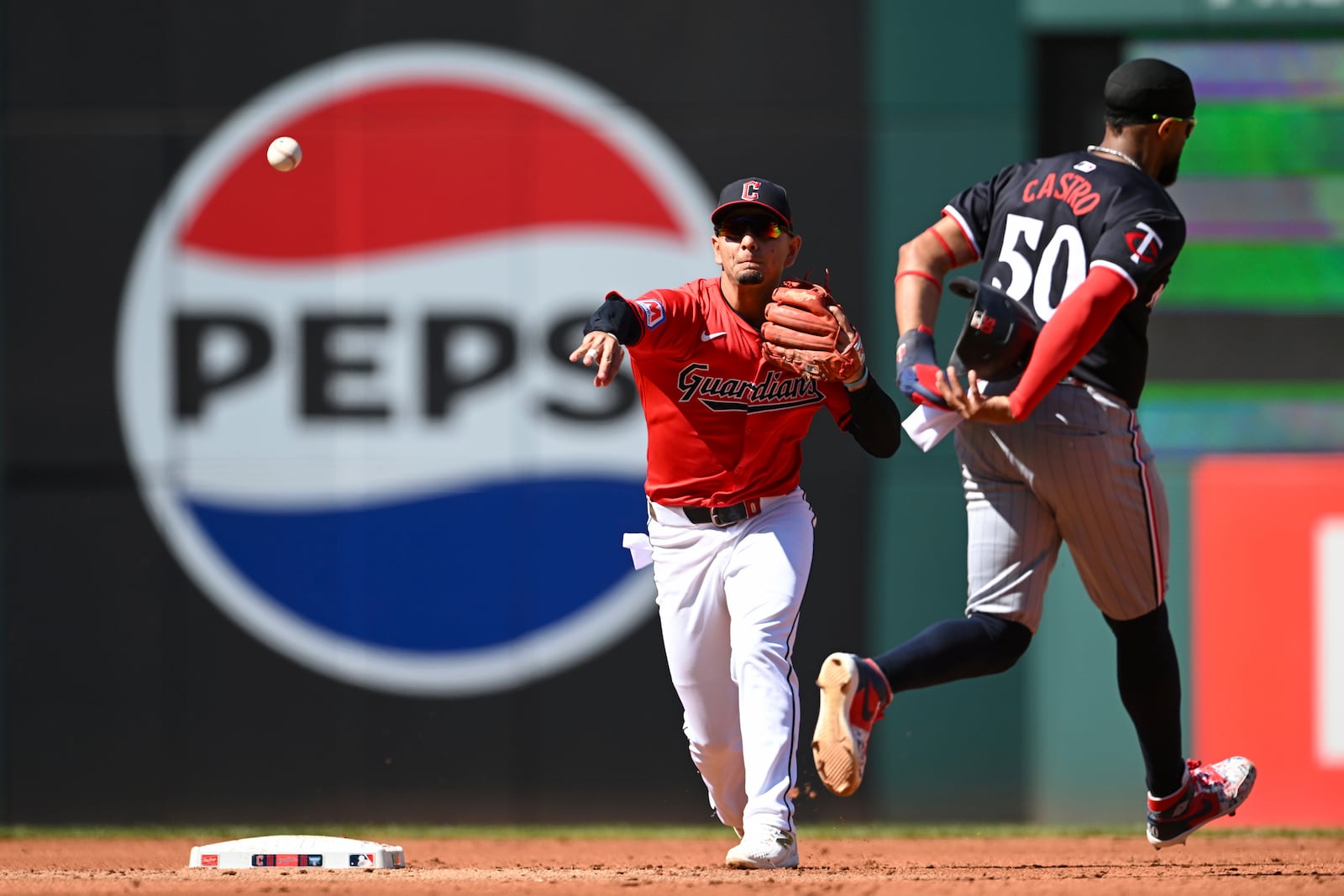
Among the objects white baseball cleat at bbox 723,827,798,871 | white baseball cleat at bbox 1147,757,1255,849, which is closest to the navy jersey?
white baseball cleat at bbox 1147,757,1255,849

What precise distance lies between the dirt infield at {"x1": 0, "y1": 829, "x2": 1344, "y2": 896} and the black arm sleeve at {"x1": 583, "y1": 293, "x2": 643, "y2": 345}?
1.34 m

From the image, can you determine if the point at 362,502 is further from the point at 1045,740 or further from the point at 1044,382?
the point at 1044,382

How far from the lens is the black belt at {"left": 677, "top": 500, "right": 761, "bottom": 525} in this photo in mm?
4617

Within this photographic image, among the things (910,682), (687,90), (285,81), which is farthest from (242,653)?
(910,682)

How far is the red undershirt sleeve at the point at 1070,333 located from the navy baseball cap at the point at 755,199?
0.88 metres

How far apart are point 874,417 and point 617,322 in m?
0.71

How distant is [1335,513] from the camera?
22.3 feet

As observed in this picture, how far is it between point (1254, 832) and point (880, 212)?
2.82 m

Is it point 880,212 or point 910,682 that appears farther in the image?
point 880,212

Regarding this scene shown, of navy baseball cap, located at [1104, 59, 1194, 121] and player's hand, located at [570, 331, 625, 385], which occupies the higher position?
navy baseball cap, located at [1104, 59, 1194, 121]

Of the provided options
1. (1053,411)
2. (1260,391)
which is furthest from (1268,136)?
(1053,411)

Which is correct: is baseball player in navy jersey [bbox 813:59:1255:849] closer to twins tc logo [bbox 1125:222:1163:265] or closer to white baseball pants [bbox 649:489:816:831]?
twins tc logo [bbox 1125:222:1163:265]

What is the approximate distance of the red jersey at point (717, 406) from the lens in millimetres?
4582

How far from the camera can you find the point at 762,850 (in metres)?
4.32
